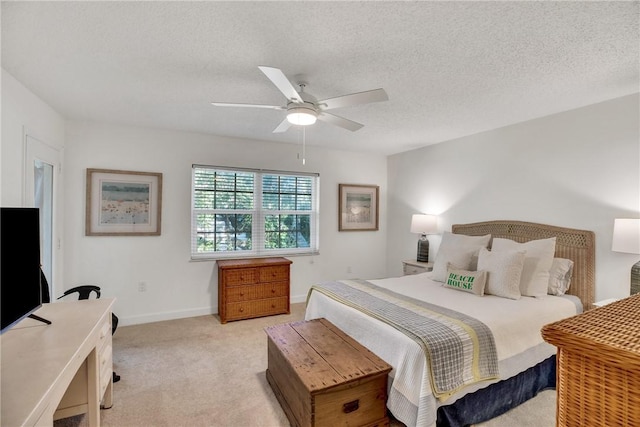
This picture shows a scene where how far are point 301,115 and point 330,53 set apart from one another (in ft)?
1.54

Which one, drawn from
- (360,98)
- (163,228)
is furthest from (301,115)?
(163,228)

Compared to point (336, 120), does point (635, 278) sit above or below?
below

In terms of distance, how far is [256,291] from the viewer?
3934mm

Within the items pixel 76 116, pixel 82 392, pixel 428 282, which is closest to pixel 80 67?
pixel 76 116

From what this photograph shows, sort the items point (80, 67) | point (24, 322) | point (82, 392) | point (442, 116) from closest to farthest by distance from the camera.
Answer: point (24, 322), point (82, 392), point (80, 67), point (442, 116)

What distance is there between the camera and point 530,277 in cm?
274

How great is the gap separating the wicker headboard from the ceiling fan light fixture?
2649 mm

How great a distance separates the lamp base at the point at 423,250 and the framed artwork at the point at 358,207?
1032mm

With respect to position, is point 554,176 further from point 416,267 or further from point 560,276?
point 416,267

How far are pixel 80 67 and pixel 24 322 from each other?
5.65 ft

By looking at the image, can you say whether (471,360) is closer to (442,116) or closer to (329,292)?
(329,292)

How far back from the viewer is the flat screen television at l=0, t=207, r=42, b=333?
1.36 meters

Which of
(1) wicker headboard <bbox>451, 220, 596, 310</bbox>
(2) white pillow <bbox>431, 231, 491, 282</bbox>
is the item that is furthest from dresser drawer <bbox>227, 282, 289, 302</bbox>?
(1) wicker headboard <bbox>451, 220, 596, 310</bbox>

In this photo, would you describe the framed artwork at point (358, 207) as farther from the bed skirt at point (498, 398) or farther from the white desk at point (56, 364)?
the white desk at point (56, 364)
